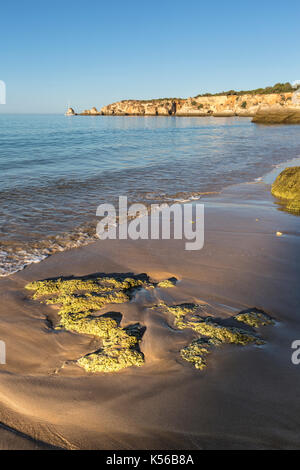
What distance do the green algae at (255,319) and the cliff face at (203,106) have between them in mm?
84804

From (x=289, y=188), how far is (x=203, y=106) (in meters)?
108

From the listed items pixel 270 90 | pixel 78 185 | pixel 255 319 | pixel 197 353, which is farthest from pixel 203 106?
pixel 197 353

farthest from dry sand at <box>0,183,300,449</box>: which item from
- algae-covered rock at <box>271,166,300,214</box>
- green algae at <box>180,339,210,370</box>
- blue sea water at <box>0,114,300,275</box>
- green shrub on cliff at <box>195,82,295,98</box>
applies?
green shrub on cliff at <box>195,82,295,98</box>

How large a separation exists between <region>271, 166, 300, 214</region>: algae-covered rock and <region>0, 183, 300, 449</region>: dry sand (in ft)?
11.0

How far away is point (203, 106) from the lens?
10231 centimetres

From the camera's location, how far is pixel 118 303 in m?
2.71

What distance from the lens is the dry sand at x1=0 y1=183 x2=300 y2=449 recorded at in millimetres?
1513

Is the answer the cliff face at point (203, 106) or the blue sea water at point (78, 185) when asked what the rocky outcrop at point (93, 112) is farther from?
the blue sea water at point (78, 185)

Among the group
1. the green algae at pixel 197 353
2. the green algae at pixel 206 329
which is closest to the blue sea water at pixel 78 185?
the green algae at pixel 206 329

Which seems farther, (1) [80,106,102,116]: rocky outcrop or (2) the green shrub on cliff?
(1) [80,106,102,116]: rocky outcrop

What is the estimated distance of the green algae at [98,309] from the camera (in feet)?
6.54

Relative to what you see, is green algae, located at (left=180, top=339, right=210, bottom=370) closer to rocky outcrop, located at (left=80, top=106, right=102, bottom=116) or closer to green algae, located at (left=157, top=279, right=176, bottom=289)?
green algae, located at (left=157, top=279, right=176, bottom=289)
